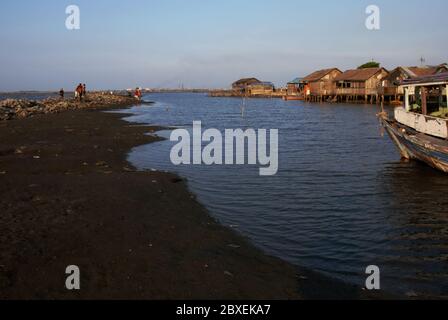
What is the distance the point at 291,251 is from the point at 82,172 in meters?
7.33

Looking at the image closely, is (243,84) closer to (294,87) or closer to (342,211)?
(294,87)

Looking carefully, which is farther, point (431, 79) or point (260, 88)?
point (260, 88)

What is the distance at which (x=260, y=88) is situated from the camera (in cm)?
13238

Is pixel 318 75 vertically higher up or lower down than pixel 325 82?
higher up

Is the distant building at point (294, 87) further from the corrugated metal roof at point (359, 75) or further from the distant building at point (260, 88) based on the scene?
the corrugated metal roof at point (359, 75)

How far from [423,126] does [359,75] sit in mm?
59093

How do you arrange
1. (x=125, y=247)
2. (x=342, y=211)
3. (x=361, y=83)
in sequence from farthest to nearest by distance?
(x=361, y=83), (x=342, y=211), (x=125, y=247)

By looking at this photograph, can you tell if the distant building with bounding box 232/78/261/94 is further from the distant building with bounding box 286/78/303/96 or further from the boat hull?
the boat hull

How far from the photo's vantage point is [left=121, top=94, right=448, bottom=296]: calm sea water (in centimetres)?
730

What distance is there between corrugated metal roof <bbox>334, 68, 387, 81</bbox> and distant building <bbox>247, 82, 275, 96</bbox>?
5200 cm

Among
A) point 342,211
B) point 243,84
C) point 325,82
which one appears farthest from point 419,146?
point 243,84

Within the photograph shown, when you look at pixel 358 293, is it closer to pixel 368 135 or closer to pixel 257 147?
pixel 257 147

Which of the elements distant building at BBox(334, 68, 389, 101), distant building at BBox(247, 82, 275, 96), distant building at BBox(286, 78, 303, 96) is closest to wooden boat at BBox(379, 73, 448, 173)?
distant building at BBox(334, 68, 389, 101)
